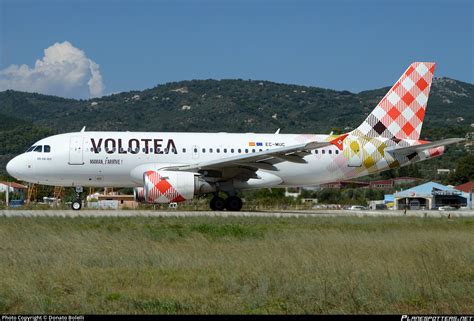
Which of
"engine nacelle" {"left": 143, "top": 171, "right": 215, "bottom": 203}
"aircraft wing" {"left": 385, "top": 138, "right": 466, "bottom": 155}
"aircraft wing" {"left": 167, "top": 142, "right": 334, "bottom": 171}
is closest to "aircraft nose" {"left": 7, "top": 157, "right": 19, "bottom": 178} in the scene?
"engine nacelle" {"left": 143, "top": 171, "right": 215, "bottom": 203}

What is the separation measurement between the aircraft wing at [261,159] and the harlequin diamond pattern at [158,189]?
151cm

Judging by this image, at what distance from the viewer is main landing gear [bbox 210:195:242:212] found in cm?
3534

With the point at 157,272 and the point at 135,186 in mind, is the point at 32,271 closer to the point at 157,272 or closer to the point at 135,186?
the point at 157,272

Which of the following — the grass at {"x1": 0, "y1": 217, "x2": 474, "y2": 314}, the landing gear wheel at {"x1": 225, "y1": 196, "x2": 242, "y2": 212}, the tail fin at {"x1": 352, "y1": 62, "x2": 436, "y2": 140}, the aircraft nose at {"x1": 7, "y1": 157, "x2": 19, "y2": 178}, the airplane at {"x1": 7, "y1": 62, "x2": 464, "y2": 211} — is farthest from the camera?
the tail fin at {"x1": 352, "y1": 62, "x2": 436, "y2": 140}

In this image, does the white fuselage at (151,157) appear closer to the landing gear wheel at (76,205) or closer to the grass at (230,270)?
the landing gear wheel at (76,205)

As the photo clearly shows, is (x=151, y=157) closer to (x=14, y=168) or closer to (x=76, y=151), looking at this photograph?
(x=76, y=151)

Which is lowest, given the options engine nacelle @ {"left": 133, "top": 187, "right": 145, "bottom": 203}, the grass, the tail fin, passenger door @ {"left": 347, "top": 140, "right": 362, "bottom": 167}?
the grass

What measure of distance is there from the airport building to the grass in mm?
34878

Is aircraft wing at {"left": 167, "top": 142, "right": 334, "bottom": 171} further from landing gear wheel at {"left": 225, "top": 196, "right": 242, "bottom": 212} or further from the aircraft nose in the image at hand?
the aircraft nose

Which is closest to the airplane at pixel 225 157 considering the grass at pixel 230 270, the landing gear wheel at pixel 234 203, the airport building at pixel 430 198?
the landing gear wheel at pixel 234 203

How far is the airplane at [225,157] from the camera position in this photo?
33219mm

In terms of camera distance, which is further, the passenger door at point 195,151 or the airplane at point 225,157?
the passenger door at point 195,151

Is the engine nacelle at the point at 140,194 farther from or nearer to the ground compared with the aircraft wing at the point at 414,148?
nearer to the ground

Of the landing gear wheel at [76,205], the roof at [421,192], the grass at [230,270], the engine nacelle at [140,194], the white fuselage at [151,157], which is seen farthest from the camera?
the roof at [421,192]
